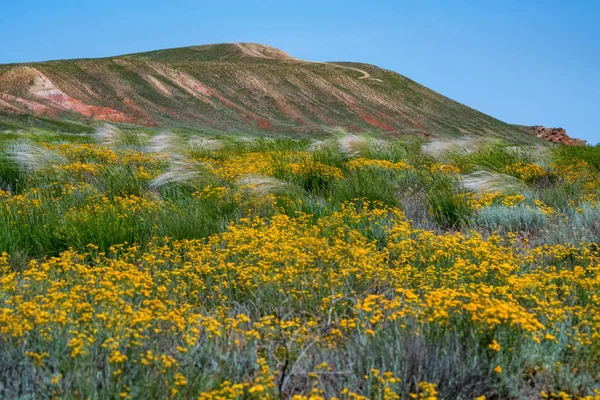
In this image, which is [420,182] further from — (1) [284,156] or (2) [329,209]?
(1) [284,156]

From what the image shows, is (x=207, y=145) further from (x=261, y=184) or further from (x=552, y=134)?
(x=552, y=134)

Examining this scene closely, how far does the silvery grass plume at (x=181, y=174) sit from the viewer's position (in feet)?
22.5

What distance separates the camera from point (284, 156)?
9.66 meters

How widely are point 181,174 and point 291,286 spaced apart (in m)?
3.75

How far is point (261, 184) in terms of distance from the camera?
6.66 meters

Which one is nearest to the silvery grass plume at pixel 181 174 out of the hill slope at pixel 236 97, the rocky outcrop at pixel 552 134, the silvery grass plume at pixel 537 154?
the silvery grass plume at pixel 537 154

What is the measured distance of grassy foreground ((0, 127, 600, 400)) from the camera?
98.5 inches

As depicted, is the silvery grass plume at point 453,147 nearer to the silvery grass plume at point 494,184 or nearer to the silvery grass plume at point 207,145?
the silvery grass plume at point 494,184

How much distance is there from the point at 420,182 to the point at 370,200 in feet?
4.48

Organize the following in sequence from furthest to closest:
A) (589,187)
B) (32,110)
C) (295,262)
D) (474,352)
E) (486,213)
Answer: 1. (32,110)
2. (589,187)
3. (486,213)
4. (295,262)
5. (474,352)

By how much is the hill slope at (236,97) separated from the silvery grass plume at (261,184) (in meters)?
25.0

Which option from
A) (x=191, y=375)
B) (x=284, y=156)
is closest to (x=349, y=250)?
(x=191, y=375)

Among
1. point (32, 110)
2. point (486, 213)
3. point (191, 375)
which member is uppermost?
point (32, 110)

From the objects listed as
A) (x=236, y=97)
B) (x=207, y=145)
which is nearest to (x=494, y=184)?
(x=207, y=145)
